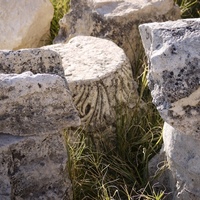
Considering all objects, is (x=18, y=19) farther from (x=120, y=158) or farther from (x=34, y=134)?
(x=34, y=134)

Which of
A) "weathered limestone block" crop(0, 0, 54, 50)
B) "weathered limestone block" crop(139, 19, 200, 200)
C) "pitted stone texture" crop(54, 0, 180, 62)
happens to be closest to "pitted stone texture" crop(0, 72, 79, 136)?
"weathered limestone block" crop(139, 19, 200, 200)

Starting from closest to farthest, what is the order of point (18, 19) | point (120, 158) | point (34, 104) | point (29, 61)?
point (34, 104), point (29, 61), point (120, 158), point (18, 19)

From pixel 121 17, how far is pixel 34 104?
1.43 m

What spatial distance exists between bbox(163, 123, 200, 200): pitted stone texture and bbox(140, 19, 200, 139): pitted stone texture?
0.58 feet

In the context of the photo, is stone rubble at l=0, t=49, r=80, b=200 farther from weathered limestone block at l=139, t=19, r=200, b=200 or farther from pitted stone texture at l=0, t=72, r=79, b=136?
weathered limestone block at l=139, t=19, r=200, b=200

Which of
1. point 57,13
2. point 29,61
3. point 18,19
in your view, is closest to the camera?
point 29,61

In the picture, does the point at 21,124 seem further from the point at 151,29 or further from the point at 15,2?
the point at 15,2

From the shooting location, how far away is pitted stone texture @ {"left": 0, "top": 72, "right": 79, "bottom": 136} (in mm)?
2082

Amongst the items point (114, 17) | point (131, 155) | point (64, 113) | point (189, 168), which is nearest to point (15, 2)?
point (114, 17)

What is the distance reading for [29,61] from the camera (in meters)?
2.37

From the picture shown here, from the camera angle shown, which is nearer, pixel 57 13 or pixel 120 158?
pixel 120 158

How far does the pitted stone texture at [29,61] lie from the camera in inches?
92.8

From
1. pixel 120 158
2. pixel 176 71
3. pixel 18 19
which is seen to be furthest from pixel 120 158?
pixel 18 19

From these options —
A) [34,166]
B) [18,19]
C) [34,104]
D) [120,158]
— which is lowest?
[120,158]
